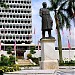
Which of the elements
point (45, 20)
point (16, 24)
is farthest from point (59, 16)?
point (16, 24)

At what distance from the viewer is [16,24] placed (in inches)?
3652

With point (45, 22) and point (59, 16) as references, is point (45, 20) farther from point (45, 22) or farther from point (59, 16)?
point (59, 16)

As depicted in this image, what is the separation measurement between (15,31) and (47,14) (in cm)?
7406

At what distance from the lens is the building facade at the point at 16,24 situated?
303 ft

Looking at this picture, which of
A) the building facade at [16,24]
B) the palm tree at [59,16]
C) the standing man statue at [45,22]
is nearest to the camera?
the standing man statue at [45,22]

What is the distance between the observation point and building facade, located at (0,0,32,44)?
303 feet

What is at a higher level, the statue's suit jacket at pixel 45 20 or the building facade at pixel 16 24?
the building facade at pixel 16 24

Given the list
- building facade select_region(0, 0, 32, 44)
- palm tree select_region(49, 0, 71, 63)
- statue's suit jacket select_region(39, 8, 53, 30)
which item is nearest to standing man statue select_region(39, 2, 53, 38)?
statue's suit jacket select_region(39, 8, 53, 30)

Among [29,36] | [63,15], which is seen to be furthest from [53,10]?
[29,36]

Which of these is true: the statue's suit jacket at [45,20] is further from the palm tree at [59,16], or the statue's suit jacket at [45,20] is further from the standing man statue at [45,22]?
the palm tree at [59,16]

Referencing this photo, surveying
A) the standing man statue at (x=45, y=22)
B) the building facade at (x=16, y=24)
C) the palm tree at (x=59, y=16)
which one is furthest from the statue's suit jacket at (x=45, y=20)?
the building facade at (x=16, y=24)

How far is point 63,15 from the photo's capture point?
115 ft

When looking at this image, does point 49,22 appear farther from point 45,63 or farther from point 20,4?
point 20,4

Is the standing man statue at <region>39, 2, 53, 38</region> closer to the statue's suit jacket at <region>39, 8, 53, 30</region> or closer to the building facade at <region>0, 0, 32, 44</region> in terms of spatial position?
the statue's suit jacket at <region>39, 8, 53, 30</region>
